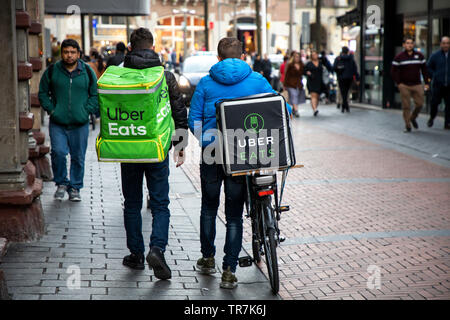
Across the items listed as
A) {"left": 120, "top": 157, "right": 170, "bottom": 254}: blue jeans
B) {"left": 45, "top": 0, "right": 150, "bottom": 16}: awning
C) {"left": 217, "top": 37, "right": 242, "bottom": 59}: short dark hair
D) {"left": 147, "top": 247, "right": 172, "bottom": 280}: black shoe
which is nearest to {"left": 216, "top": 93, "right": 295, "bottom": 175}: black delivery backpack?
{"left": 217, "top": 37, "right": 242, "bottom": 59}: short dark hair

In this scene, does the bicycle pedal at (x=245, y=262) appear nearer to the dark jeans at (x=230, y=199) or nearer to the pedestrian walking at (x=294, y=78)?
the dark jeans at (x=230, y=199)

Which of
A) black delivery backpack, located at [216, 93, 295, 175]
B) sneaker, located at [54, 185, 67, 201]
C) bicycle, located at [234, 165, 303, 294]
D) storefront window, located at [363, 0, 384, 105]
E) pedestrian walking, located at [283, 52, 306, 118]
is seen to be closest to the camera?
black delivery backpack, located at [216, 93, 295, 175]

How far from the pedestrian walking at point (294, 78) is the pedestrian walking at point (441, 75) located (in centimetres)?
455

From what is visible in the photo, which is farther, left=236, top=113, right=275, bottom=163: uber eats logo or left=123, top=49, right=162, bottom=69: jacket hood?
left=123, top=49, right=162, bottom=69: jacket hood

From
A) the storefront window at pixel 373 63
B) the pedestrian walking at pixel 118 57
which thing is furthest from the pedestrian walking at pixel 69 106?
the storefront window at pixel 373 63

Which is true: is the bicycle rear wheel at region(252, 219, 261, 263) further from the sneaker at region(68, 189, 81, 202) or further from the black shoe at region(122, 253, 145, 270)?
the sneaker at region(68, 189, 81, 202)

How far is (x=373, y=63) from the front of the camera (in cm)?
2141

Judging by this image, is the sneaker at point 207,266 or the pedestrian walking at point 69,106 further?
the pedestrian walking at point 69,106

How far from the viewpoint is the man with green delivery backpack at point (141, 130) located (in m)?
4.97

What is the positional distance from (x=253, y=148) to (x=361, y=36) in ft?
58.9

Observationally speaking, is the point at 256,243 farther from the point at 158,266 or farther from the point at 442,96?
the point at 442,96

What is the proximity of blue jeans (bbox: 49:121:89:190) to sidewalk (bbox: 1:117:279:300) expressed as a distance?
0.88 ft

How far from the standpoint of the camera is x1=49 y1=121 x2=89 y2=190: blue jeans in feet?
26.1

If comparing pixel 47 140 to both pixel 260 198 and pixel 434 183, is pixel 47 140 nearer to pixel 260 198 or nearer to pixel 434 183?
pixel 434 183
